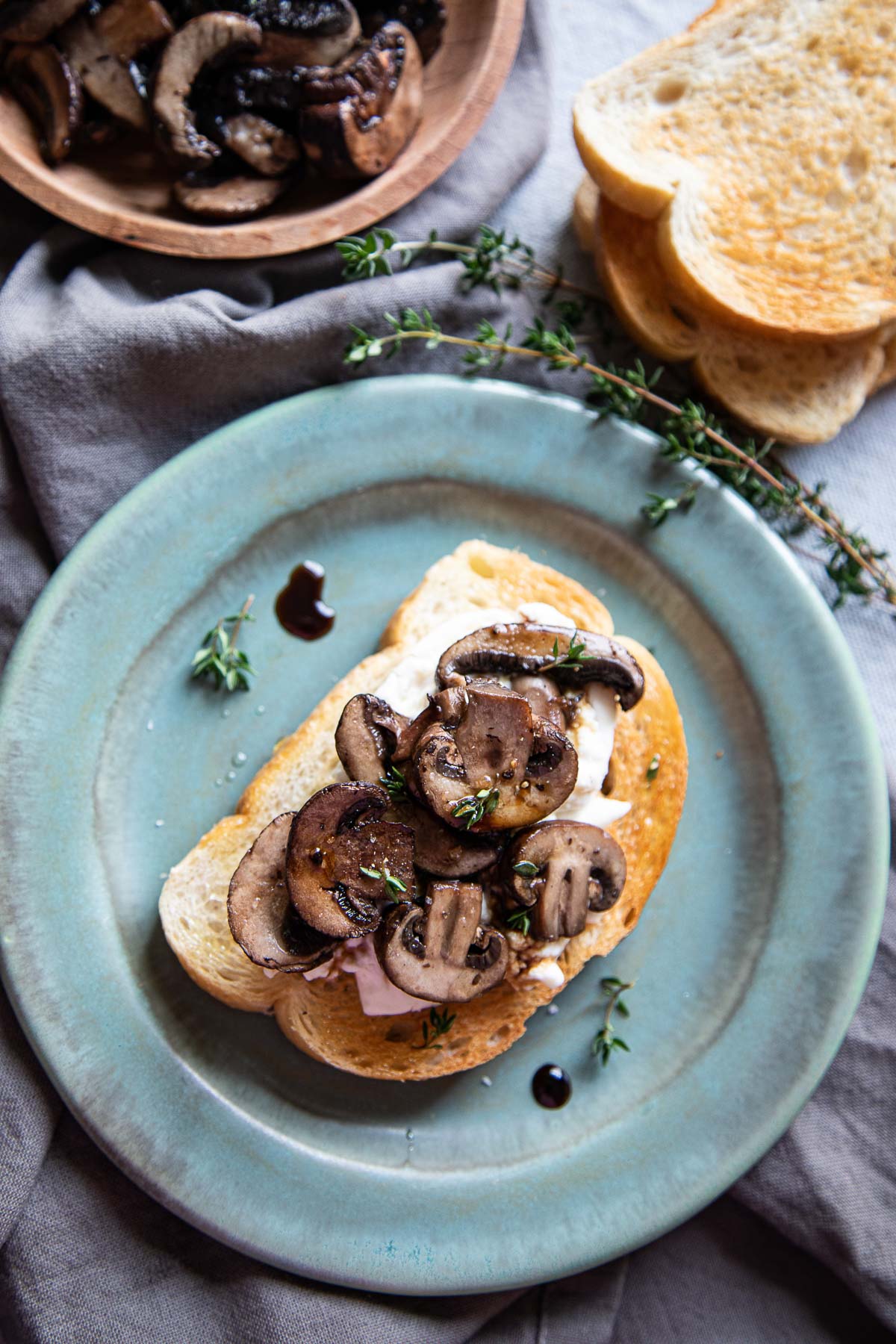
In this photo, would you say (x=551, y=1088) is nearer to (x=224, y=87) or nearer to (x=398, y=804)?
(x=398, y=804)

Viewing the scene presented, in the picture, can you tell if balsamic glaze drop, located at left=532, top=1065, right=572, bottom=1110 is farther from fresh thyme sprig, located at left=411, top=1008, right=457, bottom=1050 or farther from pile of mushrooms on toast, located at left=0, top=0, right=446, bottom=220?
pile of mushrooms on toast, located at left=0, top=0, right=446, bottom=220

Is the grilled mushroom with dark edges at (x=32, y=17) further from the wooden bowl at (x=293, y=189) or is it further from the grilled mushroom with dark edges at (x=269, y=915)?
the grilled mushroom with dark edges at (x=269, y=915)

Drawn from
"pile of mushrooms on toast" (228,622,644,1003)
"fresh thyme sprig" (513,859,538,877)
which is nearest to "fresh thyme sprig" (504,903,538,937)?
"pile of mushrooms on toast" (228,622,644,1003)

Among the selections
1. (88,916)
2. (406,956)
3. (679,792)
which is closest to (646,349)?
(679,792)

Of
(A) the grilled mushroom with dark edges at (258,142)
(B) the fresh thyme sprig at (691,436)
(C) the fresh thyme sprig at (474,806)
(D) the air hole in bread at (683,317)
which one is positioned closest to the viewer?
(C) the fresh thyme sprig at (474,806)

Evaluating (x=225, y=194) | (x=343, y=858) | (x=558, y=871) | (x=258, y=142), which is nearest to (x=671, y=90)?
(x=258, y=142)

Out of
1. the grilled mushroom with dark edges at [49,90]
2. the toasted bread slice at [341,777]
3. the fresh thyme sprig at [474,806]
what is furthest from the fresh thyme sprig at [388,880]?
the grilled mushroom with dark edges at [49,90]
